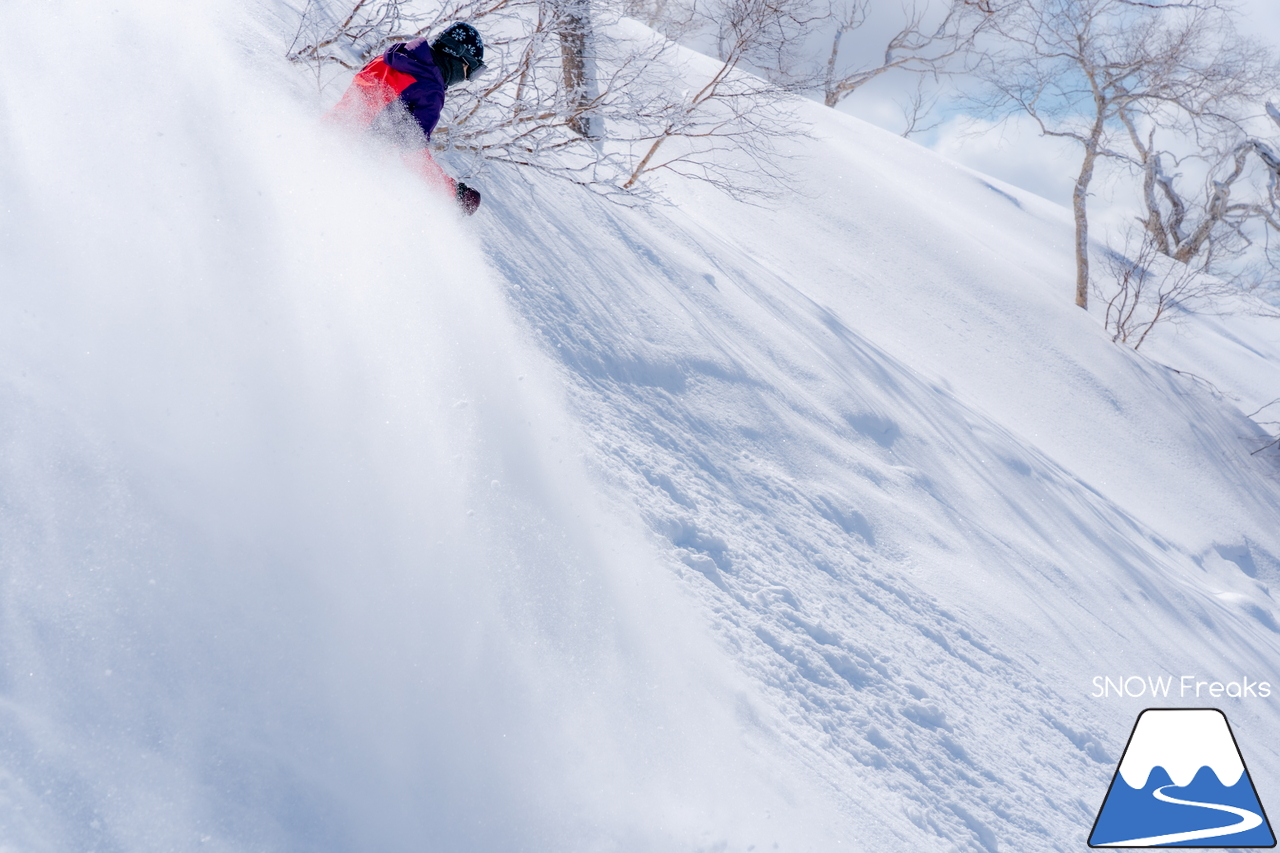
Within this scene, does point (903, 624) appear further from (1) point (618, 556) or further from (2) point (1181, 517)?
(2) point (1181, 517)

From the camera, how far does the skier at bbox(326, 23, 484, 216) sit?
2932 millimetres

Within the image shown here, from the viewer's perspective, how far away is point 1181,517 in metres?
6.48

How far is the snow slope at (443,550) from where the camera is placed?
1.40 meters

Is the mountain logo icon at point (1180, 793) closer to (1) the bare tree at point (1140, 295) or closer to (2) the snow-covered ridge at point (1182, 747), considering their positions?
(2) the snow-covered ridge at point (1182, 747)

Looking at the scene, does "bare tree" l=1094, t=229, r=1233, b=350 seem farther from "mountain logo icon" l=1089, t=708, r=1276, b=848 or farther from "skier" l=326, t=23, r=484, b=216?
"skier" l=326, t=23, r=484, b=216

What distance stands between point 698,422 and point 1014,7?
9173mm

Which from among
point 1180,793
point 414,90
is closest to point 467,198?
point 414,90

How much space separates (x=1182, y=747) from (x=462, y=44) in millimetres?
4260

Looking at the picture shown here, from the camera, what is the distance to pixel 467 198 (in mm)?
3111

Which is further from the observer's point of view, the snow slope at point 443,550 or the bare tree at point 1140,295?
the bare tree at point 1140,295

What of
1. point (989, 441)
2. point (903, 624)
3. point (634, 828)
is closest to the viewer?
point (634, 828)

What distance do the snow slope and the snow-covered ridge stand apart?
8cm

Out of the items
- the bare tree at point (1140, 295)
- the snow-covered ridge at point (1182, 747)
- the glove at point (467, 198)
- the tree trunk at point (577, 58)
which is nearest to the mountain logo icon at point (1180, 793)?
the snow-covered ridge at point (1182, 747)

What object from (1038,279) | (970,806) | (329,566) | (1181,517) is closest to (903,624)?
(970,806)
